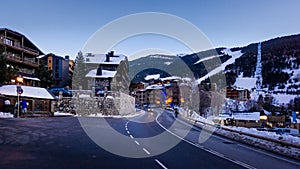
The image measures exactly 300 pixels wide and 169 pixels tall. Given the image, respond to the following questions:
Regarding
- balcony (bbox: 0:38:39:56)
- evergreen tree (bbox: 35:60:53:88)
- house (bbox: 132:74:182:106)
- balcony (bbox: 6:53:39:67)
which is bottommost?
house (bbox: 132:74:182:106)

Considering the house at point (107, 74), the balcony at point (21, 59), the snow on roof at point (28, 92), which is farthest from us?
the house at point (107, 74)

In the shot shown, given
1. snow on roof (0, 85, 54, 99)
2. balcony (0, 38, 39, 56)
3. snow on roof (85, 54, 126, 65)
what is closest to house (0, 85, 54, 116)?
snow on roof (0, 85, 54, 99)

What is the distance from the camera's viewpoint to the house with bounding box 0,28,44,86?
55719mm

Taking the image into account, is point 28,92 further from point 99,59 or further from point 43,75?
point 99,59

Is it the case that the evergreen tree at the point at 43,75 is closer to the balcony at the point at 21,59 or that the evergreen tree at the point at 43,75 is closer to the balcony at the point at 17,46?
the balcony at the point at 21,59

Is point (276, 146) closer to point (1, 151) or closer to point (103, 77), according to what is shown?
point (1, 151)

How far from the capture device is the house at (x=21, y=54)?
5572 cm

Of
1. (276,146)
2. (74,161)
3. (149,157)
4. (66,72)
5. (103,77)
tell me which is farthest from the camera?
(66,72)

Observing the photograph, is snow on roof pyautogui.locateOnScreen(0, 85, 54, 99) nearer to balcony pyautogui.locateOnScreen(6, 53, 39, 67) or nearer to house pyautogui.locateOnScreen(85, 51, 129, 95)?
balcony pyautogui.locateOnScreen(6, 53, 39, 67)

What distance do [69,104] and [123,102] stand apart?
10.3m

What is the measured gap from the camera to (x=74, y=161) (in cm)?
929

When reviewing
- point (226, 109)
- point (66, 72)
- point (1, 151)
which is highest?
point (66, 72)

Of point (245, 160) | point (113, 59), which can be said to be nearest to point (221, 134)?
point (245, 160)

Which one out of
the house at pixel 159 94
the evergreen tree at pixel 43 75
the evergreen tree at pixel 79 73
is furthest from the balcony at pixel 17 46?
the house at pixel 159 94
